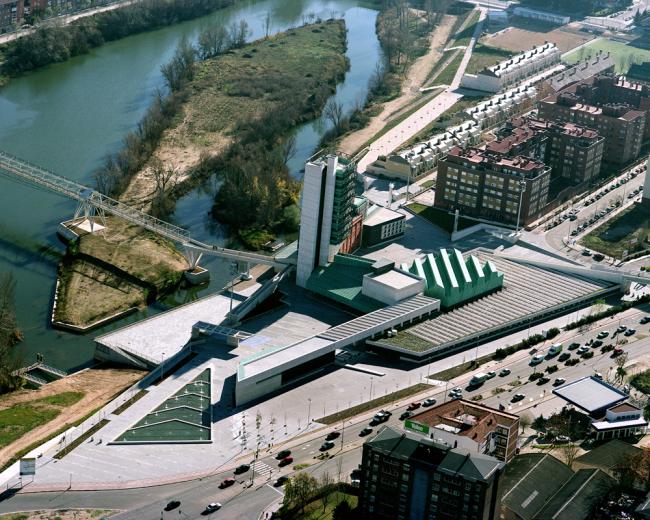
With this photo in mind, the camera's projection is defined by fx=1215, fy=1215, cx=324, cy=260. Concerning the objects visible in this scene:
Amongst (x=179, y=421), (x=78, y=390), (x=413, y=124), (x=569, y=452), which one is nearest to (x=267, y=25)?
(x=413, y=124)

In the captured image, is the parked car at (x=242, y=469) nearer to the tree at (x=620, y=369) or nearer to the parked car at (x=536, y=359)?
the parked car at (x=536, y=359)

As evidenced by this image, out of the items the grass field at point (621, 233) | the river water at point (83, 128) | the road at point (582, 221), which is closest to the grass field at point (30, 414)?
the river water at point (83, 128)

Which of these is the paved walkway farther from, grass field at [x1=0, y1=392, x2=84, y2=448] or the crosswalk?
the crosswalk

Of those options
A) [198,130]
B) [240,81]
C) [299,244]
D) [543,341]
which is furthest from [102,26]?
[543,341]

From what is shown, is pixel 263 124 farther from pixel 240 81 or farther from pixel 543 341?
pixel 543 341

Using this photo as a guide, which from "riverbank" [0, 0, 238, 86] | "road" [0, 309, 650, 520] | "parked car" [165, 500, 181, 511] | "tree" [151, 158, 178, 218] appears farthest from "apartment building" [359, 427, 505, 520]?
"riverbank" [0, 0, 238, 86]

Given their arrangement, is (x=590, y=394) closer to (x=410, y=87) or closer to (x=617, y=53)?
(x=410, y=87)
